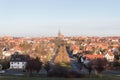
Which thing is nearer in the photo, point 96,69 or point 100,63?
point 96,69

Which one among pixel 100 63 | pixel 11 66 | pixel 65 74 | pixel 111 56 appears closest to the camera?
pixel 65 74

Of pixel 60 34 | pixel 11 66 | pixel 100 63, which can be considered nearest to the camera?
pixel 100 63

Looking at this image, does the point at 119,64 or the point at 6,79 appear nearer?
the point at 6,79

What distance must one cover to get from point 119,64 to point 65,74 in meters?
21.0

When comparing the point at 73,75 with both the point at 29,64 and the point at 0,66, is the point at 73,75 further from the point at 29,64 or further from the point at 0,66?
the point at 0,66

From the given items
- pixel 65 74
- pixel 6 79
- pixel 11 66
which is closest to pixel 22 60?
pixel 11 66

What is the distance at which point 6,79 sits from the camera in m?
30.4

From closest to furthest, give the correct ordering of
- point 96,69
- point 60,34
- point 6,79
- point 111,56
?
point 6,79 → point 96,69 → point 111,56 → point 60,34

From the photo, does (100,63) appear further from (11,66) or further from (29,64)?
(11,66)

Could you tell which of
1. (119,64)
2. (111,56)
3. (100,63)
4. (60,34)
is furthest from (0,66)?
(60,34)

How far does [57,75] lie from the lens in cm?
3791

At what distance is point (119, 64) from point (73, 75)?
67.1ft

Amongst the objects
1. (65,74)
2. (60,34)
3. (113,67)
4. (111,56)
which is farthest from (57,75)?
Answer: (60,34)

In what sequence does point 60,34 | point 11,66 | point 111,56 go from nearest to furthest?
point 11,66, point 111,56, point 60,34
